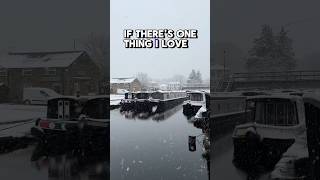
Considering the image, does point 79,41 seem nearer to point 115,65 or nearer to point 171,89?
point 115,65

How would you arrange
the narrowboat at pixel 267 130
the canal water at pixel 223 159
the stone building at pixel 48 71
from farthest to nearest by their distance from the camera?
the stone building at pixel 48 71 → the canal water at pixel 223 159 → the narrowboat at pixel 267 130

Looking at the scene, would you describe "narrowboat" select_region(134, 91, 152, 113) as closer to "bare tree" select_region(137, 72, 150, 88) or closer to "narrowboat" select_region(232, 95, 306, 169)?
"bare tree" select_region(137, 72, 150, 88)

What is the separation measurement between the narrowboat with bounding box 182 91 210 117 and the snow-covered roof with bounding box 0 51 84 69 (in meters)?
1.32

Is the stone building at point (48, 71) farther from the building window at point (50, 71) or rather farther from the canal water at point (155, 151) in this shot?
the canal water at point (155, 151)

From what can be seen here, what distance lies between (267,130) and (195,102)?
79 cm

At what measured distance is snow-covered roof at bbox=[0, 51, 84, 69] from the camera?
4.14 metres

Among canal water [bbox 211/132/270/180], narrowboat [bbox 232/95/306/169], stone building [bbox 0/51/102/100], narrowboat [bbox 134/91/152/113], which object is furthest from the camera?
stone building [bbox 0/51/102/100]

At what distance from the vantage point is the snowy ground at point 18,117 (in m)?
4.09

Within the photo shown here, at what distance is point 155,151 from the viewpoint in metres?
3.85

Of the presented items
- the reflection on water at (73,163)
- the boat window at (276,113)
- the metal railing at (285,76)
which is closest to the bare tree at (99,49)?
the reflection on water at (73,163)

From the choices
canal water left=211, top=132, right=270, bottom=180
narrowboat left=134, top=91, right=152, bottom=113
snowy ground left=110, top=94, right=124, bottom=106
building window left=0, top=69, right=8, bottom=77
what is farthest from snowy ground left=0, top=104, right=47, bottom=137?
canal water left=211, top=132, right=270, bottom=180

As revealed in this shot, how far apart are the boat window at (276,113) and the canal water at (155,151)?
2.13 feet

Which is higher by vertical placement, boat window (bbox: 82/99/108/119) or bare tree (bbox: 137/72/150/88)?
bare tree (bbox: 137/72/150/88)

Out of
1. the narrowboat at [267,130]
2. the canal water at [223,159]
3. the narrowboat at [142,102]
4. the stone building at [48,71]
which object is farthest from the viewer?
the stone building at [48,71]
